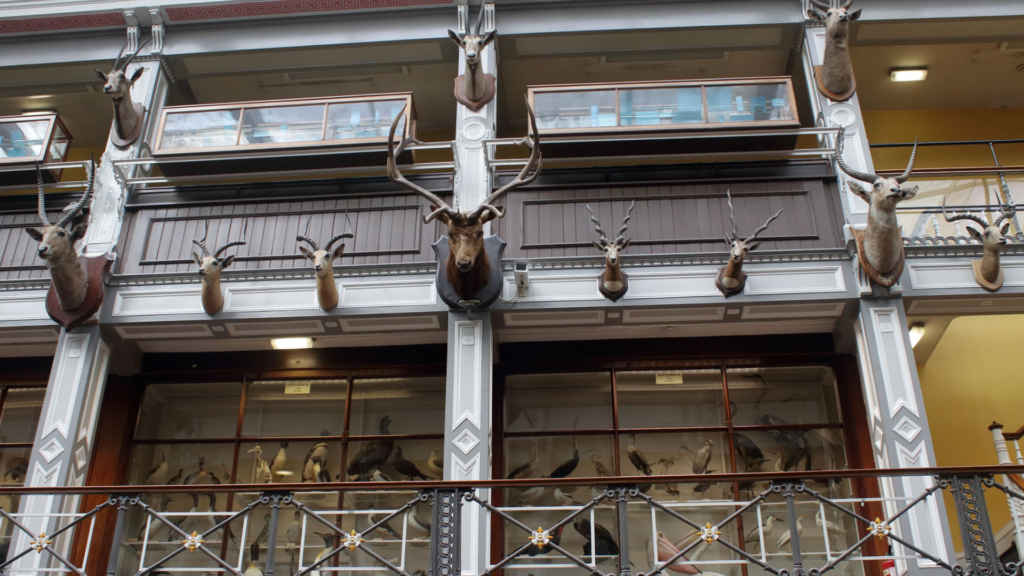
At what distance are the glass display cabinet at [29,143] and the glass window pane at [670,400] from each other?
7685mm

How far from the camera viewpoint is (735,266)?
30.2ft

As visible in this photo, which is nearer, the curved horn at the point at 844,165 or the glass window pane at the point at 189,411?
the curved horn at the point at 844,165

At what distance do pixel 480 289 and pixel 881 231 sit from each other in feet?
13.5

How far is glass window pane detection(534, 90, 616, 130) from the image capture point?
412 inches

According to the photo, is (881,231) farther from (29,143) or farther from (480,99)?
(29,143)

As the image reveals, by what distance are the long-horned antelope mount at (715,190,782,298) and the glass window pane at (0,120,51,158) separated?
853 cm

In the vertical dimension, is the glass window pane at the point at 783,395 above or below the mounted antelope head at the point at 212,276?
below

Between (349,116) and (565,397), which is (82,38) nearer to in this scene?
(349,116)

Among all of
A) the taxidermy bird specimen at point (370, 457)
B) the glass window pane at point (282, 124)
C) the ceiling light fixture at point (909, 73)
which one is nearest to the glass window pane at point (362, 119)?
the glass window pane at point (282, 124)

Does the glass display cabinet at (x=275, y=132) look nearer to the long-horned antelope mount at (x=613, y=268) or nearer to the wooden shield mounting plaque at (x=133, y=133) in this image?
the wooden shield mounting plaque at (x=133, y=133)

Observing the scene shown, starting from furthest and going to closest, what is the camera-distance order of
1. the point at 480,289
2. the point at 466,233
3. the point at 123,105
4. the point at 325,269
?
the point at 123,105 → the point at 325,269 → the point at 480,289 → the point at 466,233

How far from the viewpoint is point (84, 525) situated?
986cm

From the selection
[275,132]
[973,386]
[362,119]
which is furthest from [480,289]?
[973,386]

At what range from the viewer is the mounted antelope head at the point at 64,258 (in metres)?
9.27
